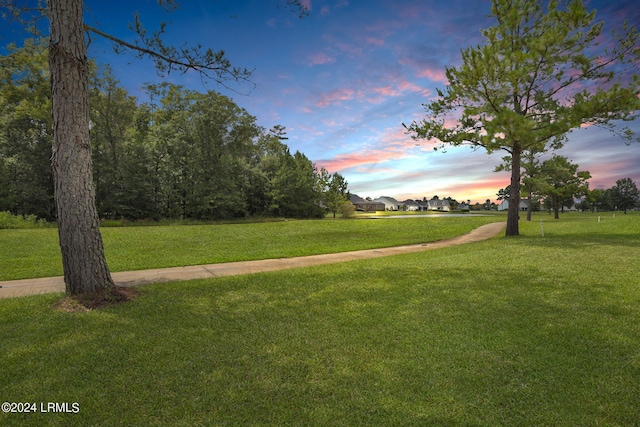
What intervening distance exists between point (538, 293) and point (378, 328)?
12.6 feet

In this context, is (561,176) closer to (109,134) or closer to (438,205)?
(109,134)

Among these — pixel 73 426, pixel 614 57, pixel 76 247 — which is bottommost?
pixel 73 426

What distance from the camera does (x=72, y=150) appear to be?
5504mm

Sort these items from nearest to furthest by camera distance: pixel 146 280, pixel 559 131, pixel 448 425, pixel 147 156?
pixel 448 425 → pixel 146 280 → pixel 559 131 → pixel 147 156

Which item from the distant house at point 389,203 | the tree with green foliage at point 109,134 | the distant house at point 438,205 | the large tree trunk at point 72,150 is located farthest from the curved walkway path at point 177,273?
the distant house at point 438,205

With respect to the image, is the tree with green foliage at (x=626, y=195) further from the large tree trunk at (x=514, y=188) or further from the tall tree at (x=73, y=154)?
the tall tree at (x=73, y=154)

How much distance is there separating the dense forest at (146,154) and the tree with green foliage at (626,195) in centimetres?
8533

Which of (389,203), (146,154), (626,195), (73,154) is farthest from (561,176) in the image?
(389,203)

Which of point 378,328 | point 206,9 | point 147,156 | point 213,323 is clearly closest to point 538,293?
point 378,328

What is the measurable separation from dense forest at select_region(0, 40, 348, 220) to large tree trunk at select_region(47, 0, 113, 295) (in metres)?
20.2

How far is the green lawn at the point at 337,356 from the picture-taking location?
2.77m

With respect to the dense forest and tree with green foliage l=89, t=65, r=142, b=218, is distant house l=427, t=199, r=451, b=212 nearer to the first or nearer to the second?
the dense forest

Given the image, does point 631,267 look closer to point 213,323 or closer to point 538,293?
point 538,293

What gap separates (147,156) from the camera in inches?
1265
